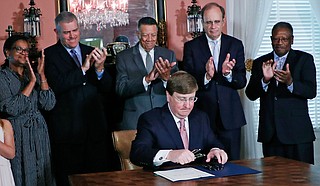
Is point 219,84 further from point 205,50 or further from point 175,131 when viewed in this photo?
point 175,131

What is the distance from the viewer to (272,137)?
366cm

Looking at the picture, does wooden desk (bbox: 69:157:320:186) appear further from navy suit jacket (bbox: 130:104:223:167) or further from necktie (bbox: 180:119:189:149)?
necktie (bbox: 180:119:189:149)

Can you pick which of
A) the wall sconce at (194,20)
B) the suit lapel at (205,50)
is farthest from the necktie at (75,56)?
the wall sconce at (194,20)

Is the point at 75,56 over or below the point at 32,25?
below

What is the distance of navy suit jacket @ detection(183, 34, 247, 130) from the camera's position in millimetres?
3600

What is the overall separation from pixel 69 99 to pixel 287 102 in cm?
155

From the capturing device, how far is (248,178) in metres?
2.26

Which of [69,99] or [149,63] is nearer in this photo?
[69,99]

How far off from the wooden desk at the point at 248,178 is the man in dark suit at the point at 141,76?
113 cm

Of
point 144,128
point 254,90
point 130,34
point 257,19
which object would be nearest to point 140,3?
point 130,34

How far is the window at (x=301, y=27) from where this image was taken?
5.00m

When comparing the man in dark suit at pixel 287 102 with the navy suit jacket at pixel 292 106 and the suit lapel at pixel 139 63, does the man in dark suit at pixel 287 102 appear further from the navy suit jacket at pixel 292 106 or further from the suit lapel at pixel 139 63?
the suit lapel at pixel 139 63

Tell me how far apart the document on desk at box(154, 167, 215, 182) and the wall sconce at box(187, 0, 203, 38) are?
7.44ft

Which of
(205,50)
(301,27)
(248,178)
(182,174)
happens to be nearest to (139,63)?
(205,50)
